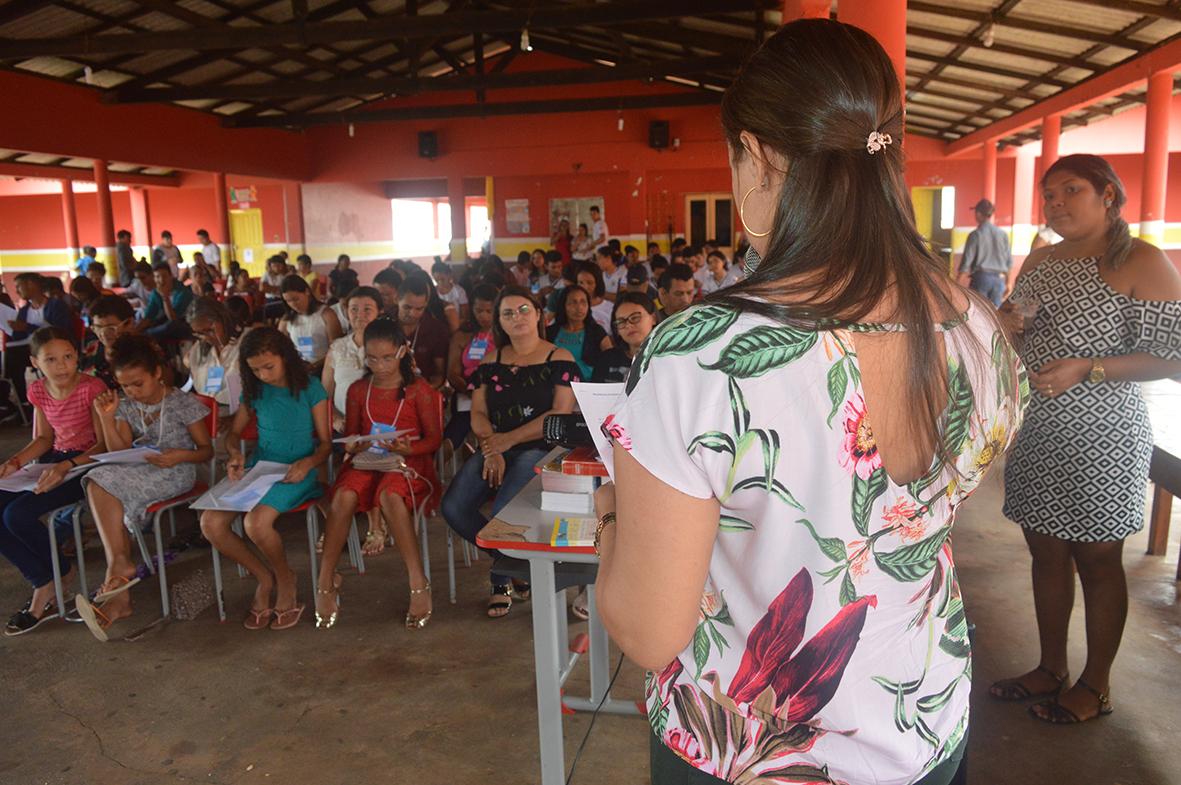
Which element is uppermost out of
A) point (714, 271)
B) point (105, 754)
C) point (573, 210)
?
point (573, 210)

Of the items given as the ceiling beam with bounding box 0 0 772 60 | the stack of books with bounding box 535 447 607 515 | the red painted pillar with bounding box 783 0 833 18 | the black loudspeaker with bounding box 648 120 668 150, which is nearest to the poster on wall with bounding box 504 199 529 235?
the black loudspeaker with bounding box 648 120 668 150

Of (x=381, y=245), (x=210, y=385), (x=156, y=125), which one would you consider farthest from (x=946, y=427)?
(x=381, y=245)

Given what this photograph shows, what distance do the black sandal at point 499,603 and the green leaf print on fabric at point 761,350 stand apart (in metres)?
2.75

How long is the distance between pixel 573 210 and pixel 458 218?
83.5 inches

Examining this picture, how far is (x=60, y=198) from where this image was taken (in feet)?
57.9

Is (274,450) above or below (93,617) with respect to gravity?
above

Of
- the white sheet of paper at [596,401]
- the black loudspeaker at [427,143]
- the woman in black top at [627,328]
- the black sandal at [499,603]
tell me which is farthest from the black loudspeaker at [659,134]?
the white sheet of paper at [596,401]

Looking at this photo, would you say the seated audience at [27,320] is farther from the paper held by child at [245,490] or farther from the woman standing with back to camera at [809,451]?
the woman standing with back to camera at [809,451]

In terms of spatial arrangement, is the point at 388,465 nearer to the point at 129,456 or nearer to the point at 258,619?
the point at 258,619

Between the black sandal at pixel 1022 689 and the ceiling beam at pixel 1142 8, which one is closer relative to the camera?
the black sandal at pixel 1022 689

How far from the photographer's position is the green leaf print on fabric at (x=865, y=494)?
79cm

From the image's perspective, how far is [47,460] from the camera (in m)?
3.63

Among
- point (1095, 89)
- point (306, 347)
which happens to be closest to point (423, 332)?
point (306, 347)

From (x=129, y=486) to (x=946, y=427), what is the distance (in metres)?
3.34
